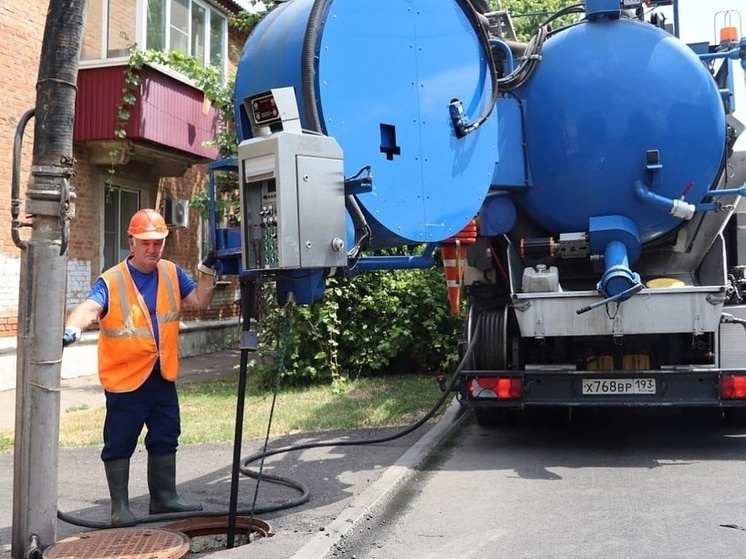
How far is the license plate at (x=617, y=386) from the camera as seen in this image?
19.8 ft

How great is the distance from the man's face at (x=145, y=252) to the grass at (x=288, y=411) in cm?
267

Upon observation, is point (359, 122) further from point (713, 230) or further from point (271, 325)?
point (271, 325)

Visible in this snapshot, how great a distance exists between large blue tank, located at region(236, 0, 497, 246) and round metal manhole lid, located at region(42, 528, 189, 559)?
1864 mm

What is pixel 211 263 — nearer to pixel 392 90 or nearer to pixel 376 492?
pixel 392 90

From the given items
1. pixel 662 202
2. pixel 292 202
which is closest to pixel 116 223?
pixel 662 202

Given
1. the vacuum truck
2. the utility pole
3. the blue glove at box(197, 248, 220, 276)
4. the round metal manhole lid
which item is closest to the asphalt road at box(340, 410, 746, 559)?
the vacuum truck

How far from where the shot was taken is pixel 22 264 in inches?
145

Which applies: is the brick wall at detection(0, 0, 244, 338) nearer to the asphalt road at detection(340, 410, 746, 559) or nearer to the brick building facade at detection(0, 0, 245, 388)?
the brick building facade at detection(0, 0, 245, 388)

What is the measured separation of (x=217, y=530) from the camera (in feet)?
14.7

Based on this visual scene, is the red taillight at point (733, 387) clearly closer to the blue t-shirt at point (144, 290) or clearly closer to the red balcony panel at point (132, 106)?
the blue t-shirt at point (144, 290)

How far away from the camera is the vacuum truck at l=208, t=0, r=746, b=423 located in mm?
4523

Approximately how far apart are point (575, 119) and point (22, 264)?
4035mm

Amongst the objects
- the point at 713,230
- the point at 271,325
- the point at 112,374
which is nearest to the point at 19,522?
the point at 112,374

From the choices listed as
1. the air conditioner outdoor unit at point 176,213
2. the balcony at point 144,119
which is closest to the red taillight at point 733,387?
the balcony at point 144,119
